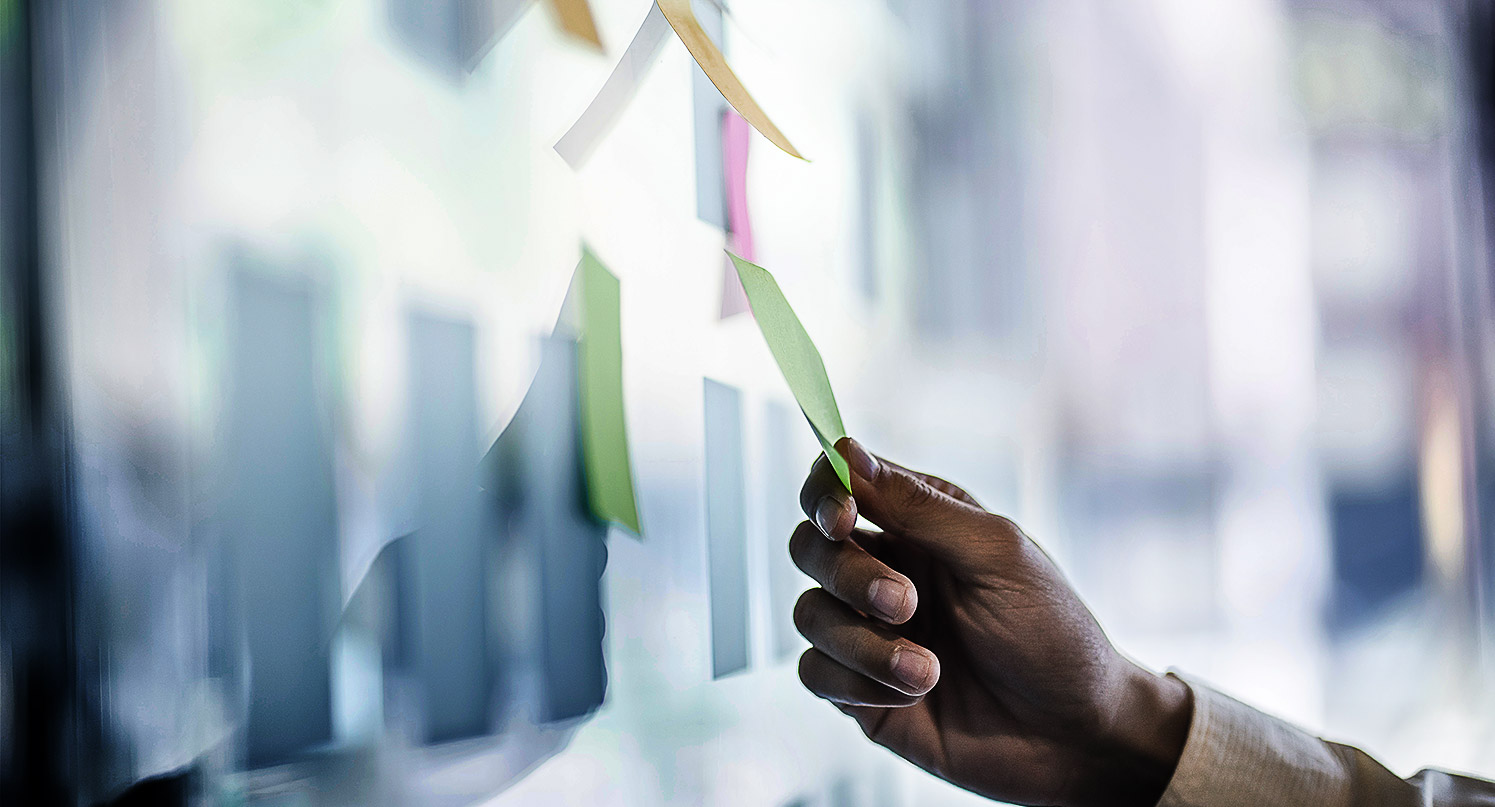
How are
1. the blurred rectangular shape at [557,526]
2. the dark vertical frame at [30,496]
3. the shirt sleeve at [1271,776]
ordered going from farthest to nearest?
the shirt sleeve at [1271,776], the blurred rectangular shape at [557,526], the dark vertical frame at [30,496]

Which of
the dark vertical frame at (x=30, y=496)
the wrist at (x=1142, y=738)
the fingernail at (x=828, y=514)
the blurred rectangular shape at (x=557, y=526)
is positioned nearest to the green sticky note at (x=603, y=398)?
the blurred rectangular shape at (x=557, y=526)

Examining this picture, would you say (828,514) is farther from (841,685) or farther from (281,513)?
(281,513)

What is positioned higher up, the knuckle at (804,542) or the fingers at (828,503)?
the fingers at (828,503)

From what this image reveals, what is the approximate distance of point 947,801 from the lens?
68cm

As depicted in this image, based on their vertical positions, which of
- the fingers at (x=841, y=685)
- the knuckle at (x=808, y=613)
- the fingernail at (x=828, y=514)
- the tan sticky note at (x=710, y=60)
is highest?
the tan sticky note at (x=710, y=60)

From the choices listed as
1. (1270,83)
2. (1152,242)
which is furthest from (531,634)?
(1270,83)

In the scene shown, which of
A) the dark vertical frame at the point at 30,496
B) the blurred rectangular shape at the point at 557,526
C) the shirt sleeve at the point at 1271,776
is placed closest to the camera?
the dark vertical frame at the point at 30,496

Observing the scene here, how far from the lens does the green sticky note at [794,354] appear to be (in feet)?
1.40

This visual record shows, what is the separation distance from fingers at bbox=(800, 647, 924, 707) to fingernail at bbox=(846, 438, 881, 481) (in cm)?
12

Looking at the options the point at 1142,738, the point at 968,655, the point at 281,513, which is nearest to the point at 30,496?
the point at 281,513

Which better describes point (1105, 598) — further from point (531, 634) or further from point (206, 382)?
point (206, 382)

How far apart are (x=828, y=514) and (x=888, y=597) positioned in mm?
55

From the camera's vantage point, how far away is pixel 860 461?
0.50 meters

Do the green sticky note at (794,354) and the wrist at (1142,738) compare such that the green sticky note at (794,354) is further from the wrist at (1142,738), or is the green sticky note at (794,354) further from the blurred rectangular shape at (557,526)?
the wrist at (1142,738)
